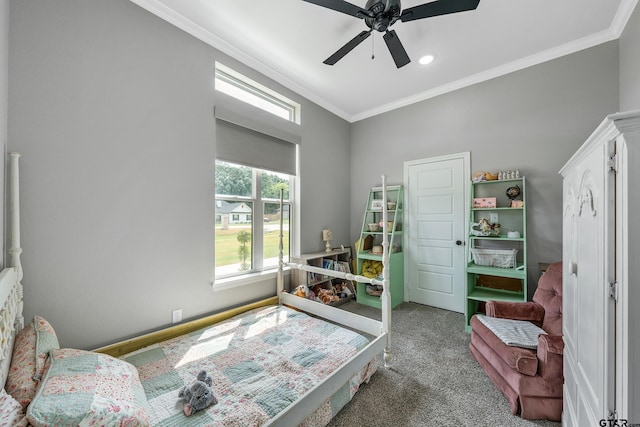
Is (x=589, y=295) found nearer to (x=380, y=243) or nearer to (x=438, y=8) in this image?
(x=438, y=8)

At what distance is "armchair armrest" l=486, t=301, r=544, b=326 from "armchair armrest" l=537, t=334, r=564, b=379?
613mm

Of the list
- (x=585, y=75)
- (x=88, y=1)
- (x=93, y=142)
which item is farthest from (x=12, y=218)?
(x=585, y=75)

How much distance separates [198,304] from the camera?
2.31 m

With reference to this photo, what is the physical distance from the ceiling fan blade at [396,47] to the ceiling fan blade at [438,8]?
0.56 feet

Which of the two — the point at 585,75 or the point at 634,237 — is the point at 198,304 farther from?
the point at 585,75

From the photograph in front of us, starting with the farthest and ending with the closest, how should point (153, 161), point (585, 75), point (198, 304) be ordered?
point (585, 75) < point (198, 304) < point (153, 161)

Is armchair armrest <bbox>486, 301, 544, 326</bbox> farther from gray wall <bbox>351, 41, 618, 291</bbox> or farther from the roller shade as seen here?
the roller shade

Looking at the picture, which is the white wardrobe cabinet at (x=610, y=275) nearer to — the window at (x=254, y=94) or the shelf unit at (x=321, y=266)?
the shelf unit at (x=321, y=266)

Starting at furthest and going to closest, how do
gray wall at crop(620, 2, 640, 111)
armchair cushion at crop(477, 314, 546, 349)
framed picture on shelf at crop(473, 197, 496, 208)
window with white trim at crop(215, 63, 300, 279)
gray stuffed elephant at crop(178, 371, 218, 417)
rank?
framed picture on shelf at crop(473, 197, 496, 208), window with white trim at crop(215, 63, 300, 279), gray wall at crop(620, 2, 640, 111), armchair cushion at crop(477, 314, 546, 349), gray stuffed elephant at crop(178, 371, 218, 417)

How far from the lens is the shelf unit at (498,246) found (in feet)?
8.60

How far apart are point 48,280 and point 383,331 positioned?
8.16 ft

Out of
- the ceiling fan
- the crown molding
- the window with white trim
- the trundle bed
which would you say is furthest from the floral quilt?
the crown molding

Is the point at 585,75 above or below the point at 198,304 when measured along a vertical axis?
above

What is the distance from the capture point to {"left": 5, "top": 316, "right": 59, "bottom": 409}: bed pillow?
3.17ft
